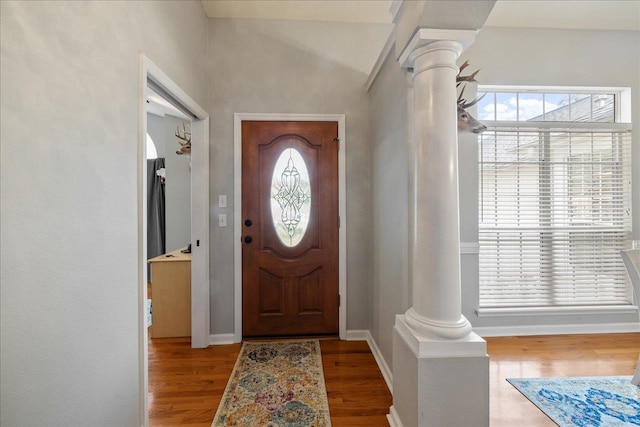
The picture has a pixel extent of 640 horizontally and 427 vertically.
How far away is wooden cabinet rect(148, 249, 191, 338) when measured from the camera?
108 inches

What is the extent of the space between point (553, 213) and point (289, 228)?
2710mm

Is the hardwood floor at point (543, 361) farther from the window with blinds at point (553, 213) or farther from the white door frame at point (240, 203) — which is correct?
the white door frame at point (240, 203)

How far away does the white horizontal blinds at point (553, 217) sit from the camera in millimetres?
2867

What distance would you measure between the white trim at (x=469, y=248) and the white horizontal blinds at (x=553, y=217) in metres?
0.17

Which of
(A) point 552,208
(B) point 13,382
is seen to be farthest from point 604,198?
(B) point 13,382

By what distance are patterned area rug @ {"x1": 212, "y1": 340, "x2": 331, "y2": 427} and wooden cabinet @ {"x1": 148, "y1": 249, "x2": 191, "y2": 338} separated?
0.72 metres

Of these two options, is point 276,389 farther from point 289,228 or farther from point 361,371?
point 289,228

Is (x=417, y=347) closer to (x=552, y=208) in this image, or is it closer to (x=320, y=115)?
(x=320, y=115)

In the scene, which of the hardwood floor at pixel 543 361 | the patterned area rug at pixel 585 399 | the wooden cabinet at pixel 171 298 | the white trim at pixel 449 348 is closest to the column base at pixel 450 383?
the white trim at pixel 449 348

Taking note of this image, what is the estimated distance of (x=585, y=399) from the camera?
189 cm

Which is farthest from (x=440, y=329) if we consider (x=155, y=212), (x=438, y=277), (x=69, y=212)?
(x=155, y=212)

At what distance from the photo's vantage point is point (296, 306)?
2.74 metres

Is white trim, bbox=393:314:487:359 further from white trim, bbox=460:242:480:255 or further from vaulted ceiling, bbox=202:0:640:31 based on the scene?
vaulted ceiling, bbox=202:0:640:31

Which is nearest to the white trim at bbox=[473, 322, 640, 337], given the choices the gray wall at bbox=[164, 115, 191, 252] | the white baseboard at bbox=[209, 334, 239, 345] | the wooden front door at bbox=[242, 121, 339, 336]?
the wooden front door at bbox=[242, 121, 339, 336]
